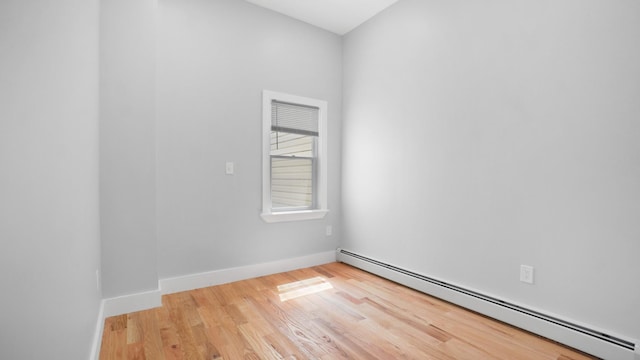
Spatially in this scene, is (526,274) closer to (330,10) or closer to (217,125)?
(217,125)

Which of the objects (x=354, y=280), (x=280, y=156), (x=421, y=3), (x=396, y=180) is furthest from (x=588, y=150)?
(x=280, y=156)

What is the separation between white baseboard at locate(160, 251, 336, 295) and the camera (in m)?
2.69

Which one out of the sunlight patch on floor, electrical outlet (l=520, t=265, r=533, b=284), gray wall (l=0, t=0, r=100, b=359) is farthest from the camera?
the sunlight patch on floor

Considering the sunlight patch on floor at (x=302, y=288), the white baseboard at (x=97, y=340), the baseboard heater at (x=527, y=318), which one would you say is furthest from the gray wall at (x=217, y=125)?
the baseboard heater at (x=527, y=318)

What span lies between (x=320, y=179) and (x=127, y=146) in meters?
2.06

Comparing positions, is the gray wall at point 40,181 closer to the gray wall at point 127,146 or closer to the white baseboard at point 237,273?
the gray wall at point 127,146

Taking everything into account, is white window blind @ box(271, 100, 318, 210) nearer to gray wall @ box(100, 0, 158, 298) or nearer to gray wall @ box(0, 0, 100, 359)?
gray wall @ box(100, 0, 158, 298)

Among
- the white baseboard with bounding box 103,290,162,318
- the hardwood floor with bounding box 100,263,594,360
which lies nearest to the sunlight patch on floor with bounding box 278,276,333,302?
the hardwood floor with bounding box 100,263,594,360

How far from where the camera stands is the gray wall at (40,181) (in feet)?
2.18

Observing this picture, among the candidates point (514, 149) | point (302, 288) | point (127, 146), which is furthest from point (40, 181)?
point (514, 149)

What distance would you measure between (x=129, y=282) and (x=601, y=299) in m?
3.23

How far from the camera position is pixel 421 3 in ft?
9.24

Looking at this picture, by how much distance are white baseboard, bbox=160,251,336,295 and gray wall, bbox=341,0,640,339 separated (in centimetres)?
74

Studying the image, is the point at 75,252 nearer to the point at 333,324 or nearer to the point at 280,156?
the point at 333,324
